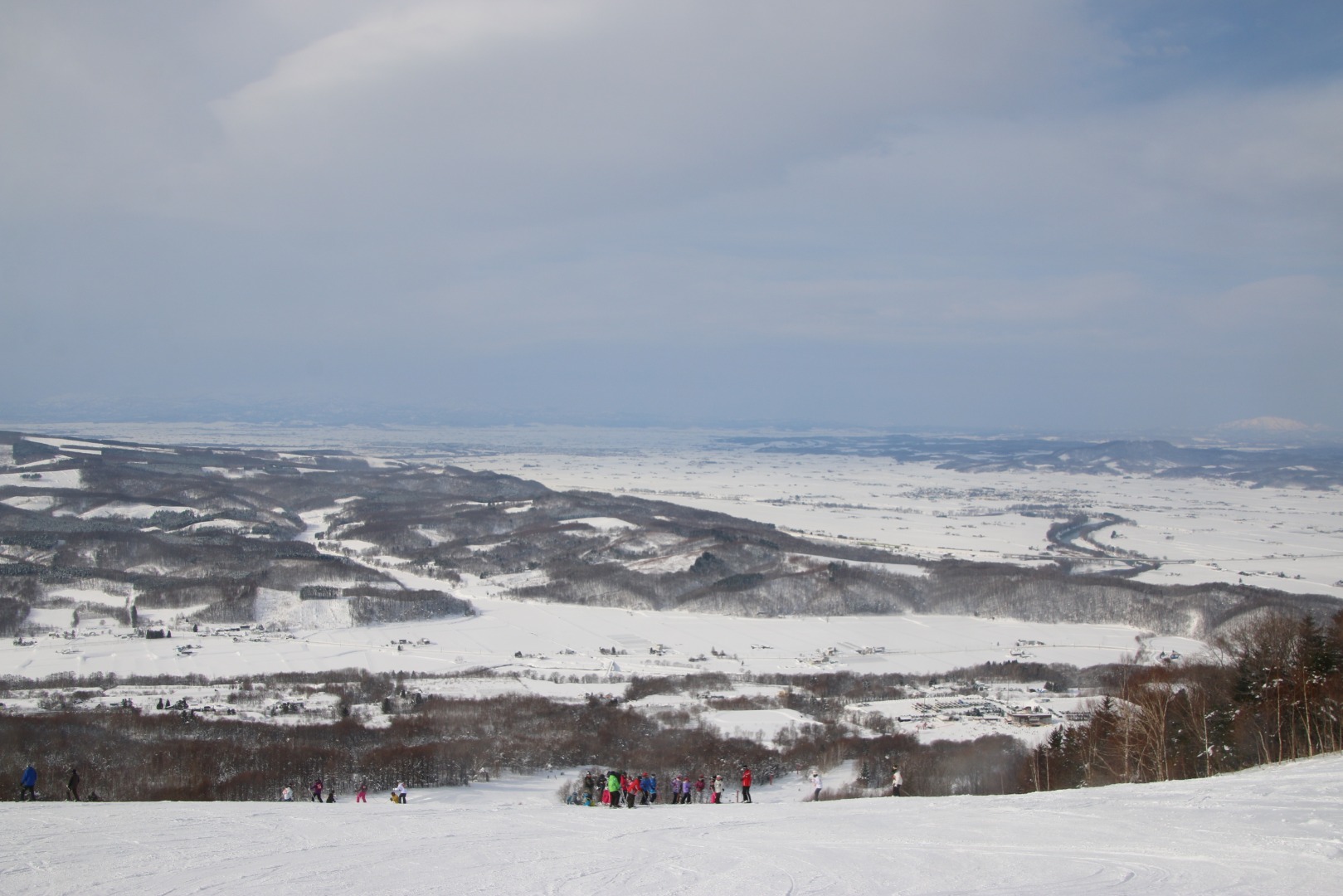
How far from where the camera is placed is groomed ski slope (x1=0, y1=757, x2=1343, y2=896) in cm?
1517

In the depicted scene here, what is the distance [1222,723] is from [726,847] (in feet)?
79.9

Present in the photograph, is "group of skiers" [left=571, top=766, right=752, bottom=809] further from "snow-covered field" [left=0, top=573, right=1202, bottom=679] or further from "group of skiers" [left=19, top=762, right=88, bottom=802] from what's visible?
"snow-covered field" [left=0, top=573, right=1202, bottom=679]

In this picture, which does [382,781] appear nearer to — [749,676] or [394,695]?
[394,695]

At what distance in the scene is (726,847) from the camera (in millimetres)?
18828

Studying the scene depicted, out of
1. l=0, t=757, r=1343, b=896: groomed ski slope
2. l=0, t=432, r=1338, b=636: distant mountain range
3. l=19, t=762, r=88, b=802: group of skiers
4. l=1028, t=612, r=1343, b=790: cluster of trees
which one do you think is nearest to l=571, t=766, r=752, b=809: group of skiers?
l=0, t=757, r=1343, b=896: groomed ski slope

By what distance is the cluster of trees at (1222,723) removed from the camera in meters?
32.0

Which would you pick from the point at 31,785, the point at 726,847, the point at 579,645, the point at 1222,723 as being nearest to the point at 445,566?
the point at 579,645

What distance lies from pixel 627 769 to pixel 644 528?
8893cm

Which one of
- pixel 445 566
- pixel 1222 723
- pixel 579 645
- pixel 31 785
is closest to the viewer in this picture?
pixel 31 785

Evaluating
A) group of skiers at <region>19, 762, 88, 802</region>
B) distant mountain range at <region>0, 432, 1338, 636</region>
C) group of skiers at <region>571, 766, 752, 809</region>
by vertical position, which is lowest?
distant mountain range at <region>0, 432, 1338, 636</region>

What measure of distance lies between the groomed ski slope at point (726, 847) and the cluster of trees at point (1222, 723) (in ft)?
26.1

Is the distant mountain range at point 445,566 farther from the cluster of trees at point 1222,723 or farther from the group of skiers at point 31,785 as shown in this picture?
the group of skiers at point 31,785

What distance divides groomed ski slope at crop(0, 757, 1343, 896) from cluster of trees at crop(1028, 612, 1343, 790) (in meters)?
7.95

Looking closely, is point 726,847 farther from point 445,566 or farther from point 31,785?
point 445,566
